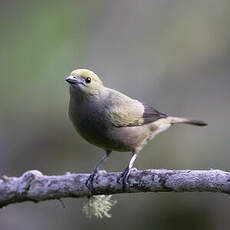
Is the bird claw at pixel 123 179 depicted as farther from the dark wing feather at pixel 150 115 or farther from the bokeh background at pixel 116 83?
the bokeh background at pixel 116 83

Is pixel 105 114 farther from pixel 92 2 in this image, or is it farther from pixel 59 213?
pixel 92 2

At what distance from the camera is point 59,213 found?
31.9ft

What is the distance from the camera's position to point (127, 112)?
7035 millimetres

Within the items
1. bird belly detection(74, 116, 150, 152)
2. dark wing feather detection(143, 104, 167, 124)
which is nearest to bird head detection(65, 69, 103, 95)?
bird belly detection(74, 116, 150, 152)

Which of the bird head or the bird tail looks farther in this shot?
the bird tail

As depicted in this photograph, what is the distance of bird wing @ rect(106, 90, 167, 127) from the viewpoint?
6768 millimetres

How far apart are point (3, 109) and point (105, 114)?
17.0 feet

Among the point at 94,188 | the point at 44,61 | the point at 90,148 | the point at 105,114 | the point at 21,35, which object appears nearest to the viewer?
the point at 94,188

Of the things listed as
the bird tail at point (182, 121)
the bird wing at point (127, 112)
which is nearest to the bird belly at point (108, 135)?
the bird wing at point (127, 112)

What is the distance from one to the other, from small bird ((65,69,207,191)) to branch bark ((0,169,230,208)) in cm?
58

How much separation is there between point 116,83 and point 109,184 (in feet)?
18.2

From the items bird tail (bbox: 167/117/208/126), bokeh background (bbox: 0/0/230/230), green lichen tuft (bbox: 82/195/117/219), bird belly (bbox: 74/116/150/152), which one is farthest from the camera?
bokeh background (bbox: 0/0/230/230)

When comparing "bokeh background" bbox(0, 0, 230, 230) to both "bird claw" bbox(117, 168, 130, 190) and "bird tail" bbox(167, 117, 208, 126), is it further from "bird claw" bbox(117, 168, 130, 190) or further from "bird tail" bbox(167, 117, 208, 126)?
"bird claw" bbox(117, 168, 130, 190)

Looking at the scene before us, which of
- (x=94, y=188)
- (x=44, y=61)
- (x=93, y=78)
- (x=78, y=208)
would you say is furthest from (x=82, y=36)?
(x=94, y=188)
